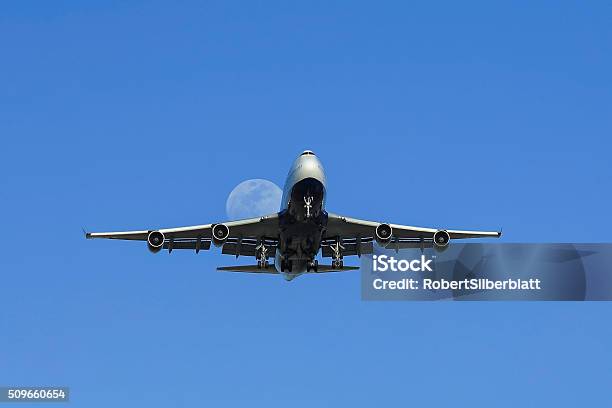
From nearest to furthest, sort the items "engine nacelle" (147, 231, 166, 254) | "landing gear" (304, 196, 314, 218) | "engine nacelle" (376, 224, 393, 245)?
"landing gear" (304, 196, 314, 218)
"engine nacelle" (147, 231, 166, 254)
"engine nacelle" (376, 224, 393, 245)

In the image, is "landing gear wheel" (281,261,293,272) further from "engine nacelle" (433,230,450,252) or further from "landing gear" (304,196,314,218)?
"engine nacelle" (433,230,450,252)

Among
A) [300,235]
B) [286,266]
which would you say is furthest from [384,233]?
[286,266]

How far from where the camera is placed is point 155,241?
73.1 meters

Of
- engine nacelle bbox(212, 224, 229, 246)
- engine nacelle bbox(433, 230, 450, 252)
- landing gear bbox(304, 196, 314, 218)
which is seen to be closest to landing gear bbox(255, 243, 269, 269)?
engine nacelle bbox(212, 224, 229, 246)

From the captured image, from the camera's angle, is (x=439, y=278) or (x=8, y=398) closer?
(x=8, y=398)

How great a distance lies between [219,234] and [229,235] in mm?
3213

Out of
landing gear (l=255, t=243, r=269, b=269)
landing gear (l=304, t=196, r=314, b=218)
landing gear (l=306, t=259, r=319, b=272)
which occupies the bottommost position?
landing gear (l=304, t=196, r=314, b=218)

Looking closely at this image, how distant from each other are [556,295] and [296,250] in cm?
2463

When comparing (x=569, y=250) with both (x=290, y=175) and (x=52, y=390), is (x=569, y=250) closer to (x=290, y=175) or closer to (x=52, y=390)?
(x=290, y=175)

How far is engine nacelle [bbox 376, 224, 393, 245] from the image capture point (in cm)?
7350

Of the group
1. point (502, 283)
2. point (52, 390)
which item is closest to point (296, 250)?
point (52, 390)

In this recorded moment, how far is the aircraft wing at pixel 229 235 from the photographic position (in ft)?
242

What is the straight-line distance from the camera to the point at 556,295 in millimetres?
89375

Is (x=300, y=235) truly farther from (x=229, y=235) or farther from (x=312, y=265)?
(x=229, y=235)
